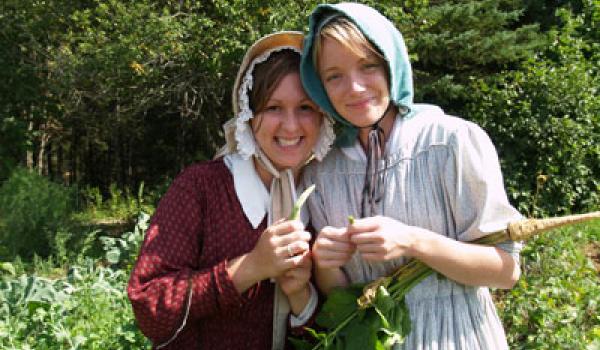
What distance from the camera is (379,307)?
1.55m

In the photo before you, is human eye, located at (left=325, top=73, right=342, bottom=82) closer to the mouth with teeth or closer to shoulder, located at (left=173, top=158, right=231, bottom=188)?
the mouth with teeth

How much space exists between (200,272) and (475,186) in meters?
0.74

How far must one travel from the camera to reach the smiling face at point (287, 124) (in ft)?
5.67

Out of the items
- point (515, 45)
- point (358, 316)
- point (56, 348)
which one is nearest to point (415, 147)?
point (358, 316)

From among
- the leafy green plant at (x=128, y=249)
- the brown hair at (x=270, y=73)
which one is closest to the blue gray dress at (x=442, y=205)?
the brown hair at (x=270, y=73)

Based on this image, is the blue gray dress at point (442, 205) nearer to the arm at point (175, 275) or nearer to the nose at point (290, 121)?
the nose at point (290, 121)

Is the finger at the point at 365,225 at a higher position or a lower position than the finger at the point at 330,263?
higher

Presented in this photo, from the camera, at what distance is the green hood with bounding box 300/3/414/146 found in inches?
61.9

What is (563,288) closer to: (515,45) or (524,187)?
(524,187)

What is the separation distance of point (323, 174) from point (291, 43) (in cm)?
38

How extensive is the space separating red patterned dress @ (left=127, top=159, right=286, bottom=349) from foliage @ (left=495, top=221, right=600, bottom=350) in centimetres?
200

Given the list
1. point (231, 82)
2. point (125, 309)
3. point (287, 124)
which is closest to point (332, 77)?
point (287, 124)

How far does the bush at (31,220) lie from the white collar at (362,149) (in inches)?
223

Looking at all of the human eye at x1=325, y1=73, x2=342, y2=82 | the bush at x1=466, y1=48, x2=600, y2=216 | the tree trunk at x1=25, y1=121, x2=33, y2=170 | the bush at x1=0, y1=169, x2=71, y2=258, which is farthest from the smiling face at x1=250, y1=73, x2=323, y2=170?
the tree trunk at x1=25, y1=121, x2=33, y2=170
